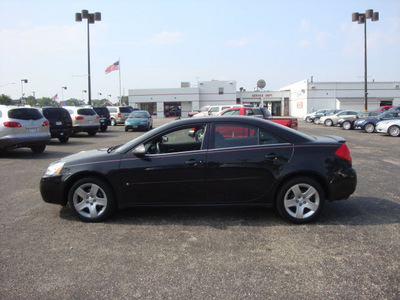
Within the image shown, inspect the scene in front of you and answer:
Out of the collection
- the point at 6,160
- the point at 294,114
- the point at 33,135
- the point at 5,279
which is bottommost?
the point at 5,279

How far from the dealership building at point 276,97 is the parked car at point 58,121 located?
136 feet

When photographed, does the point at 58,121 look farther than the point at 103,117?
No

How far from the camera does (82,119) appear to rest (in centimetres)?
1792

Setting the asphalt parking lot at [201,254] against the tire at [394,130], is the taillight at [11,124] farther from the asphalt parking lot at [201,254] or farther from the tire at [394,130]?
Result: the tire at [394,130]

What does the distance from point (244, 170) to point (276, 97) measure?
57.4 m

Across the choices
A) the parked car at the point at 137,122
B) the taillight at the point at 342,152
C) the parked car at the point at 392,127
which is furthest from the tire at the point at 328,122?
the taillight at the point at 342,152

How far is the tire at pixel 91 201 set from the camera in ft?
15.1

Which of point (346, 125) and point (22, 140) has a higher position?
point (346, 125)

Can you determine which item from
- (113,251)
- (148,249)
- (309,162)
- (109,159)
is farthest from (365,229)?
(109,159)

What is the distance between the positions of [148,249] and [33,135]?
29.3 ft

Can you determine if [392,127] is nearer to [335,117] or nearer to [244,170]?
[335,117]

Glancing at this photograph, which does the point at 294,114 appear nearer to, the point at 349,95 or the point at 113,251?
the point at 349,95

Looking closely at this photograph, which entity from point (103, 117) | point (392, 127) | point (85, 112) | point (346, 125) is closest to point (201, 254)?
point (85, 112)

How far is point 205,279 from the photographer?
10.1 ft
